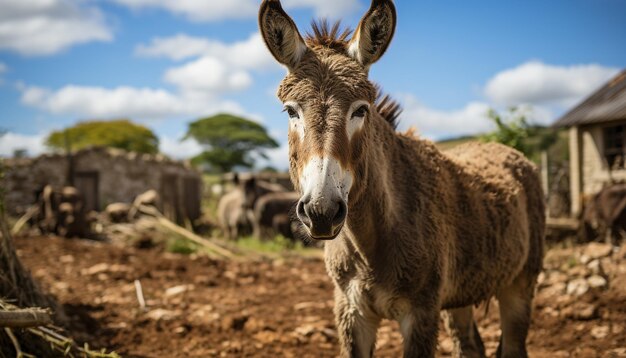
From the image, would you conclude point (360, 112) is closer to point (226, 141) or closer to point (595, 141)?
point (595, 141)

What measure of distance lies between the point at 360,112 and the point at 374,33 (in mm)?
505

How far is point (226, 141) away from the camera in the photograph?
60.0 meters

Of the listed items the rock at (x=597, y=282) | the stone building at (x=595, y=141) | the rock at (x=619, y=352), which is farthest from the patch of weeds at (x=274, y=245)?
the stone building at (x=595, y=141)

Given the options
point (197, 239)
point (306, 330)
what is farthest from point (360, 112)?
point (197, 239)

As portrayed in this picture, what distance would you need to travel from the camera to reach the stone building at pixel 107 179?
19031mm

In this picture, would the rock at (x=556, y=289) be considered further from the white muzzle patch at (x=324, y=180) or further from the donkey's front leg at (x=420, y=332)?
the white muzzle patch at (x=324, y=180)

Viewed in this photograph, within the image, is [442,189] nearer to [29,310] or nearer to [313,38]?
[313,38]

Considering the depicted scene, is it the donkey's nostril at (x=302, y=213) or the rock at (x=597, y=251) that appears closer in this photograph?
the donkey's nostril at (x=302, y=213)

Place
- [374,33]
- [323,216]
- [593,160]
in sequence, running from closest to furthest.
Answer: [323,216]
[374,33]
[593,160]

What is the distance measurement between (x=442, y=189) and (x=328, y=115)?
4.57 feet

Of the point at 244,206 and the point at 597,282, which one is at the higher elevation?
the point at 244,206

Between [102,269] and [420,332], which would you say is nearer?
[420,332]

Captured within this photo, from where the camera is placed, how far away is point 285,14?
9.86 feet

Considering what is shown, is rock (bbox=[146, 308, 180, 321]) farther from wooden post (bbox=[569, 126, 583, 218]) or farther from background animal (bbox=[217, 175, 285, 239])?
wooden post (bbox=[569, 126, 583, 218])
